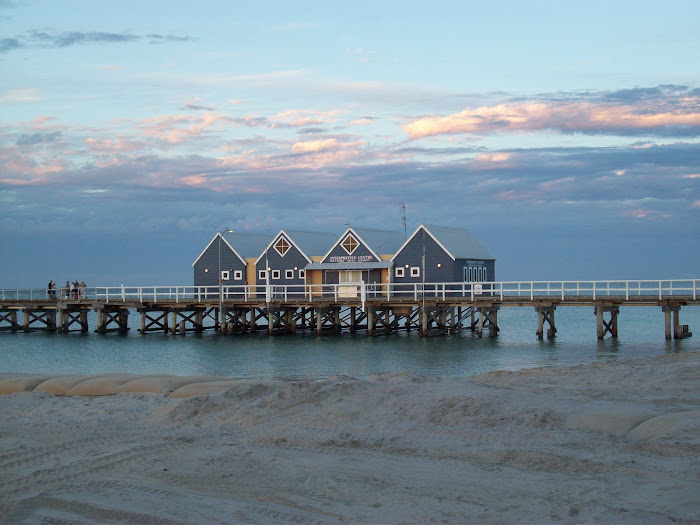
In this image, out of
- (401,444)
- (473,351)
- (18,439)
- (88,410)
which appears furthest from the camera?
(473,351)

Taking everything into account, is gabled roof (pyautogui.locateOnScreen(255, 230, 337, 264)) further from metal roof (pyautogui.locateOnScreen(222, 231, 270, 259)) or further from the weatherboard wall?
the weatherboard wall

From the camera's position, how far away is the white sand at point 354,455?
8.17 m

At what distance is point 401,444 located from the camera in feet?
35.8

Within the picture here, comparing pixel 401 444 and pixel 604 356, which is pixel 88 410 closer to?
pixel 401 444

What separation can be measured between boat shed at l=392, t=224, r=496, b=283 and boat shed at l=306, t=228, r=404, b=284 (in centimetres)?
84

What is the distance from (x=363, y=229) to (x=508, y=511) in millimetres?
39231

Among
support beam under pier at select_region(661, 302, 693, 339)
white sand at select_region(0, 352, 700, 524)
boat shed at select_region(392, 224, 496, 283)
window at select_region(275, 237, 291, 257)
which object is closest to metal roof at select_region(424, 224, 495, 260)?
boat shed at select_region(392, 224, 496, 283)

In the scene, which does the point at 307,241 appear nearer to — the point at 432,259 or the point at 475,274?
the point at 432,259

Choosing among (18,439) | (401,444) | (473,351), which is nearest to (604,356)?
(473,351)

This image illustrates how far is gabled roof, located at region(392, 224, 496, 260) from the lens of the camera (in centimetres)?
4294

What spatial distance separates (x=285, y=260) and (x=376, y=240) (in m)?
5.47

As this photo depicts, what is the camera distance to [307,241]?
4900 cm

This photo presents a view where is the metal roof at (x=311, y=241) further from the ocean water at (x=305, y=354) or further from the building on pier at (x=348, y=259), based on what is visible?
the ocean water at (x=305, y=354)

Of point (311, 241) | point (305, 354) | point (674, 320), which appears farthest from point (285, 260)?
point (674, 320)
